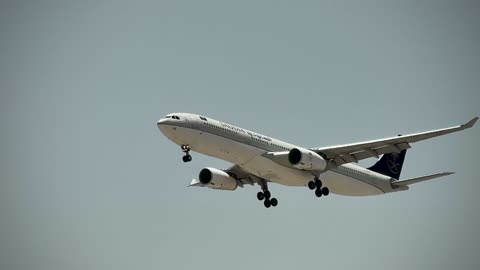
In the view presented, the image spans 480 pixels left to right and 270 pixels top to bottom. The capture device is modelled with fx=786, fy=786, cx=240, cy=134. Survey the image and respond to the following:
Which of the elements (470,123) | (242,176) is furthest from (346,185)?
(470,123)

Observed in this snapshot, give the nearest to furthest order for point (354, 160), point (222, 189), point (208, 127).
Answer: point (208, 127) → point (354, 160) → point (222, 189)

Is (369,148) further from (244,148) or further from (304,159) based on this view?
(244,148)

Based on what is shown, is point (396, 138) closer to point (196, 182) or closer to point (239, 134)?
point (239, 134)

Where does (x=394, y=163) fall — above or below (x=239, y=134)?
above

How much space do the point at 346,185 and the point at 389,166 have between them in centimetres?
863

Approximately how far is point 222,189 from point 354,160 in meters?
9.91

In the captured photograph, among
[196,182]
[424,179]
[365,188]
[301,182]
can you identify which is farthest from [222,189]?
[424,179]

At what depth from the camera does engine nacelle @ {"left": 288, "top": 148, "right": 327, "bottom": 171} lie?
49062mm

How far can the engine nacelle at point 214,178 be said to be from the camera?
54781mm

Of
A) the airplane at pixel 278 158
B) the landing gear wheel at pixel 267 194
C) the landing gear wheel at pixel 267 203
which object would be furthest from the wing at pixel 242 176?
the landing gear wheel at pixel 267 203

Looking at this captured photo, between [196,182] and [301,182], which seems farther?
[196,182]

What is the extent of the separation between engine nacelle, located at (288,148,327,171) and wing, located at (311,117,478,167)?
53.2 inches

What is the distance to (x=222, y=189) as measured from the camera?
5584 centimetres

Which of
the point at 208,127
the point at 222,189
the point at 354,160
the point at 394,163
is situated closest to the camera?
the point at 208,127
